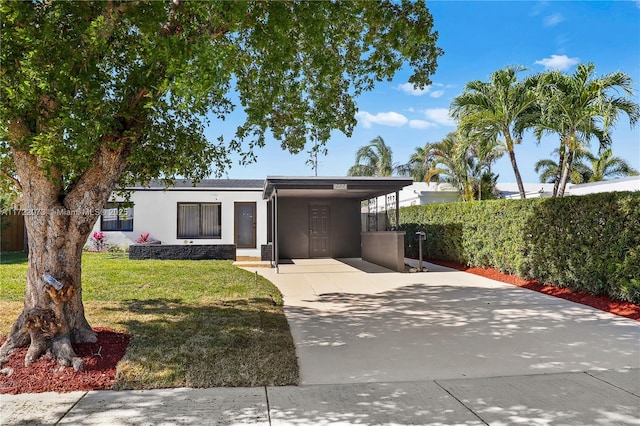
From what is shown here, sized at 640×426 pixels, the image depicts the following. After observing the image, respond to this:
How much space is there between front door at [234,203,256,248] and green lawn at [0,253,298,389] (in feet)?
22.1

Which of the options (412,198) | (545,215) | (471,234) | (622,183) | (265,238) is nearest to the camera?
(545,215)

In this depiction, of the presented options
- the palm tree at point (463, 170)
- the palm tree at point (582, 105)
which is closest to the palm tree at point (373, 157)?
the palm tree at point (463, 170)

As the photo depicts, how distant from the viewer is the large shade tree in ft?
12.6

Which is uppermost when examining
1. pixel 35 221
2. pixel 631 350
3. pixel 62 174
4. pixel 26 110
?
pixel 26 110

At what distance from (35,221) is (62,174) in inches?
22.3

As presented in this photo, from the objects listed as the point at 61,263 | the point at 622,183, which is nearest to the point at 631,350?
the point at 61,263

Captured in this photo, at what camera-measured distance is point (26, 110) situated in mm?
4062

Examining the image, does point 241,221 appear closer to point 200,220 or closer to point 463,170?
point 200,220

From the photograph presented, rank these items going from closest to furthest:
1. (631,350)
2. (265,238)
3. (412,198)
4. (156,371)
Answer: (156,371), (631,350), (265,238), (412,198)

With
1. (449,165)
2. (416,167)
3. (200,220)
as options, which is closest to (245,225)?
(200,220)

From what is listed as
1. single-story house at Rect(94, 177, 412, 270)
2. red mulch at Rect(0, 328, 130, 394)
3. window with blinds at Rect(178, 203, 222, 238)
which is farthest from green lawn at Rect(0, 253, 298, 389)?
window with blinds at Rect(178, 203, 222, 238)

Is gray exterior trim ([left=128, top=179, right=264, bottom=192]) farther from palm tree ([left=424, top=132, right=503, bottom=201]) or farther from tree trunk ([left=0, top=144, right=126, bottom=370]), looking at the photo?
tree trunk ([left=0, top=144, right=126, bottom=370])

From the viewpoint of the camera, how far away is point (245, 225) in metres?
17.8

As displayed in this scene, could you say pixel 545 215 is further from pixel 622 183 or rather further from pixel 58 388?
pixel 622 183
